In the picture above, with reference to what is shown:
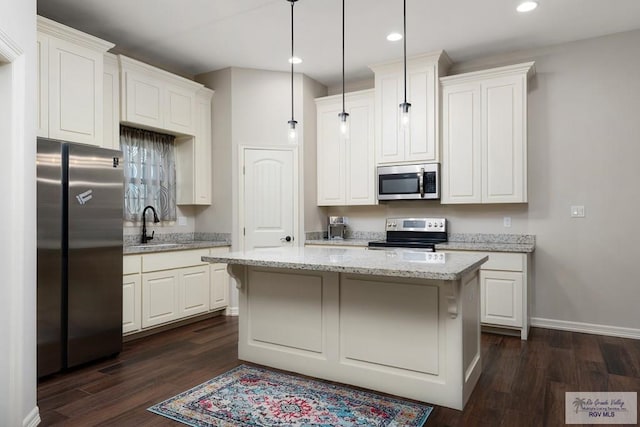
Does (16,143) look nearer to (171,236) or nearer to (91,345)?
(91,345)

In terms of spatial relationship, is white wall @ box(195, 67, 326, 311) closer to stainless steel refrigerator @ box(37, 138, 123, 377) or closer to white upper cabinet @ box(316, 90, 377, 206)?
white upper cabinet @ box(316, 90, 377, 206)

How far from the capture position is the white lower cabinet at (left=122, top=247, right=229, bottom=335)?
369cm

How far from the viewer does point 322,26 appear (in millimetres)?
3773

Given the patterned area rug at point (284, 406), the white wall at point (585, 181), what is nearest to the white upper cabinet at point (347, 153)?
the white wall at point (585, 181)

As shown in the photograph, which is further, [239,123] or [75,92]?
[239,123]

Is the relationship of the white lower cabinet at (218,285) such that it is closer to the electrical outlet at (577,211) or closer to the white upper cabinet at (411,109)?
the white upper cabinet at (411,109)

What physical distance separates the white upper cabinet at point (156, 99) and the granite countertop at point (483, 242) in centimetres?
202

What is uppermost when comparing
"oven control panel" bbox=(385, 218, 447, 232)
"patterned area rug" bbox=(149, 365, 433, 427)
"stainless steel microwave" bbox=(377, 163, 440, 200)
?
"stainless steel microwave" bbox=(377, 163, 440, 200)

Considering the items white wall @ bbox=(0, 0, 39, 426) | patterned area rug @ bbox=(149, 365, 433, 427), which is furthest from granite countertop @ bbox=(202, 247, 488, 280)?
white wall @ bbox=(0, 0, 39, 426)

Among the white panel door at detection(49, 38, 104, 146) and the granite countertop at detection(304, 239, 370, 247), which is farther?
the granite countertop at detection(304, 239, 370, 247)

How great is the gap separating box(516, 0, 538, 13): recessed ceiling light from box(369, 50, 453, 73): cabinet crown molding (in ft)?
3.05

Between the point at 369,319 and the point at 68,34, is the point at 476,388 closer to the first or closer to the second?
the point at 369,319

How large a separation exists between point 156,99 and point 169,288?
6.40 feet

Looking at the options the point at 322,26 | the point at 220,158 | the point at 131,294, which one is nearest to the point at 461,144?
the point at 322,26
